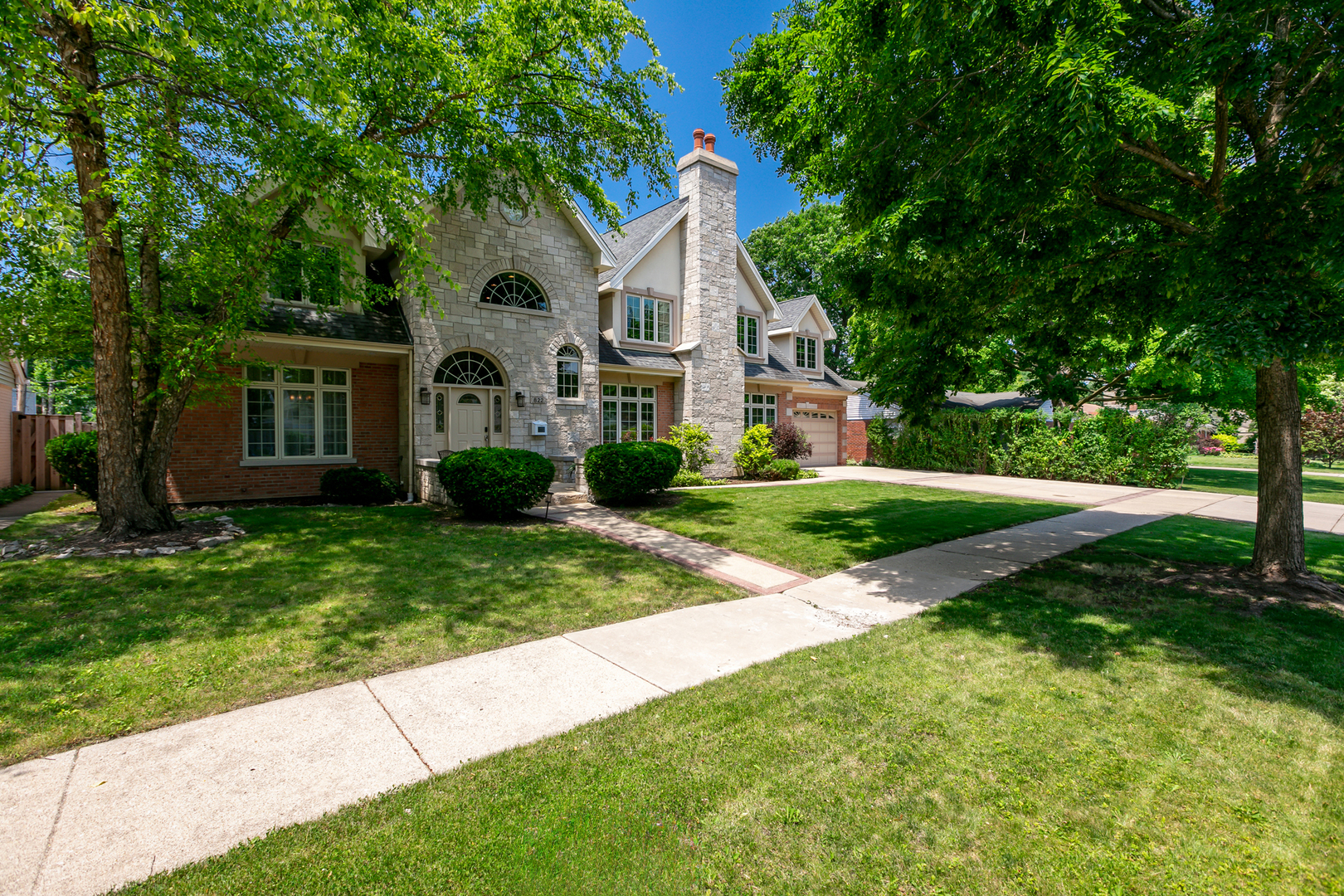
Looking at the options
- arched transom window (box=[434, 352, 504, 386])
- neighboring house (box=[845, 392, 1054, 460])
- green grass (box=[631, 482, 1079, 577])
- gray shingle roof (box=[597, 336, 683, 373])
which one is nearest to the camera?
green grass (box=[631, 482, 1079, 577])

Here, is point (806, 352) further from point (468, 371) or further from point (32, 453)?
point (32, 453)

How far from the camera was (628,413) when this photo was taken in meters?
17.8

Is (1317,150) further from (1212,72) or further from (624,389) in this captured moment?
(624,389)

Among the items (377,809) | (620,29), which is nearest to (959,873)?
(377,809)

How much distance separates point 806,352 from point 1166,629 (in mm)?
20164

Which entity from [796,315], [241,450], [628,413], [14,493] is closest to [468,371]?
[241,450]

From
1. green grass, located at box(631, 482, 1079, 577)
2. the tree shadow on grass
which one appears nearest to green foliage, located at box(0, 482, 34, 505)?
green grass, located at box(631, 482, 1079, 577)

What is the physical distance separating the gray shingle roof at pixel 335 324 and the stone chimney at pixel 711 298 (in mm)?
8387

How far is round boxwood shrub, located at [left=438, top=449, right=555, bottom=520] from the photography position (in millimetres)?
9773

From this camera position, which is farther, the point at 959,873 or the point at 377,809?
the point at 377,809

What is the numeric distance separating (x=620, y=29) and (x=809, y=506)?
9.90 m

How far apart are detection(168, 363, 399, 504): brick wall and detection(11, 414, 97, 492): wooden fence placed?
595 cm

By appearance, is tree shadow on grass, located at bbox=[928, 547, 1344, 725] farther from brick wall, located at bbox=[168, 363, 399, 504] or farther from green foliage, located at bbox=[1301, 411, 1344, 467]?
green foliage, located at bbox=[1301, 411, 1344, 467]

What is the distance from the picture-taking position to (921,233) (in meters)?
5.72
